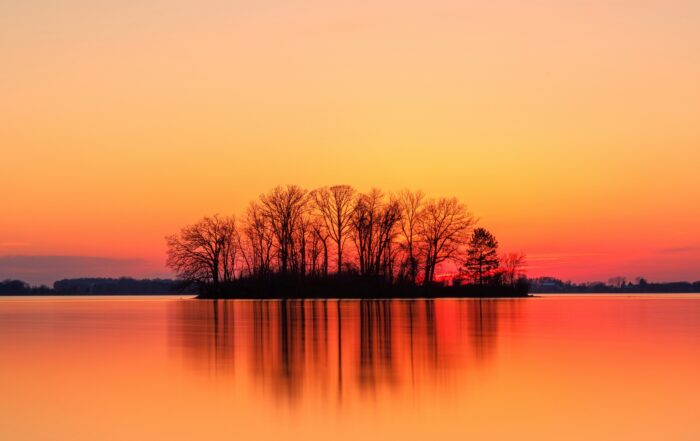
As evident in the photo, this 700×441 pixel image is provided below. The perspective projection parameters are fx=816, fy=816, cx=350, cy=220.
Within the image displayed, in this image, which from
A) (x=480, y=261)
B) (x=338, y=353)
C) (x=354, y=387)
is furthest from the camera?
(x=480, y=261)

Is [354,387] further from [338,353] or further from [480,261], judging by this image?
[480,261]

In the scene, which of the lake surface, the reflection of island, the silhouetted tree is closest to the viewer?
the lake surface

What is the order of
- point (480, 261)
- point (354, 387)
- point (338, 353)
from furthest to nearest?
point (480, 261) < point (338, 353) < point (354, 387)

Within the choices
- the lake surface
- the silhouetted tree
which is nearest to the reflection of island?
the lake surface

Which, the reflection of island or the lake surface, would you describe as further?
the reflection of island

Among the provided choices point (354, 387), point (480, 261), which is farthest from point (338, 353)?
point (480, 261)

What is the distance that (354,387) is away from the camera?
16.4 meters

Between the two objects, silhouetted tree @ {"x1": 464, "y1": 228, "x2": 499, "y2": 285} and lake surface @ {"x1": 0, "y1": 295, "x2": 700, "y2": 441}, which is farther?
silhouetted tree @ {"x1": 464, "y1": 228, "x2": 499, "y2": 285}

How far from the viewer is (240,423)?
12906 mm

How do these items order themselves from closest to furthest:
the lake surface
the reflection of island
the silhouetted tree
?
1. the lake surface
2. the reflection of island
3. the silhouetted tree

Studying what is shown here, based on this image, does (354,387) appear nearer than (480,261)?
Yes

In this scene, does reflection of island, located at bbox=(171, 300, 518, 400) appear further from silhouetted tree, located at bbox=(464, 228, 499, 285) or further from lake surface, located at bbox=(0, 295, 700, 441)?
silhouetted tree, located at bbox=(464, 228, 499, 285)

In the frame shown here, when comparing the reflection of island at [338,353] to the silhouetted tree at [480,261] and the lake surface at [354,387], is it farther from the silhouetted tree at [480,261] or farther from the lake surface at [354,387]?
the silhouetted tree at [480,261]

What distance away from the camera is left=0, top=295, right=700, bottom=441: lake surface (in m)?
12.4
